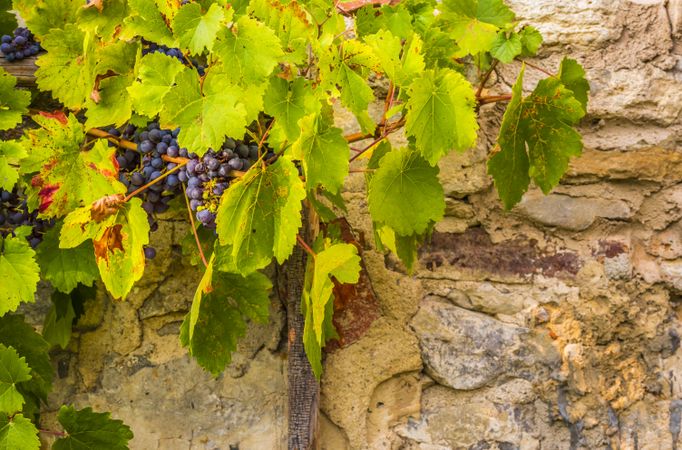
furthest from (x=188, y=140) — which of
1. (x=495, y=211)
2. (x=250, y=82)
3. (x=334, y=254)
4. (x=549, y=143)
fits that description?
(x=495, y=211)

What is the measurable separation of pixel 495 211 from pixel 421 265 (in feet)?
0.58

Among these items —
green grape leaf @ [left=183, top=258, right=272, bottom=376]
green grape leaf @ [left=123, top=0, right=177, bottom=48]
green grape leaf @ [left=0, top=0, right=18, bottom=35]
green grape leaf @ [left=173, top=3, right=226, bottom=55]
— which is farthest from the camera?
green grape leaf @ [left=0, top=0, right=18, bottom=35]

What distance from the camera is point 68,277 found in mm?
1190

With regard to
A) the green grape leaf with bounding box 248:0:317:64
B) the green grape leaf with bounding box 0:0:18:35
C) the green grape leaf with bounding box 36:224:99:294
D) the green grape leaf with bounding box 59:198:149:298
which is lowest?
the green grape leaf with bounding box 36:224:99:294

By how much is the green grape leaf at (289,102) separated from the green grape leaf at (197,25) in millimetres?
117

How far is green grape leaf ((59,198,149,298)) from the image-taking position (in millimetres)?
1079

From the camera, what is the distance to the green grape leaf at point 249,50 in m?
0.97

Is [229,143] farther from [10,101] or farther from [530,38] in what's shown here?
[530,38]

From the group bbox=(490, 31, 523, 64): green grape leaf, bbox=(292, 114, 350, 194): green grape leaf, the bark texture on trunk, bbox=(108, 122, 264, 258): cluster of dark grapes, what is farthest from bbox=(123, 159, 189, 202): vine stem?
bbox=(490, 31, 523, 64): green grape leaf

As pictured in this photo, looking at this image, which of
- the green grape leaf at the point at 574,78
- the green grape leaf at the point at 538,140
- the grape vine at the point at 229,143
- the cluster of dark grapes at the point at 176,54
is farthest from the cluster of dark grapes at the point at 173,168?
the green grape leaf at the point at 574,78

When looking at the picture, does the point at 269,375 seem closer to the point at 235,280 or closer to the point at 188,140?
the point at 235,280

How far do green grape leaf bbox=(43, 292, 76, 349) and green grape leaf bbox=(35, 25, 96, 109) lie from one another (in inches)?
15.2

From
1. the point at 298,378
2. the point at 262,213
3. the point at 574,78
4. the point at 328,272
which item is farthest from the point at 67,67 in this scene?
the point at 574,78

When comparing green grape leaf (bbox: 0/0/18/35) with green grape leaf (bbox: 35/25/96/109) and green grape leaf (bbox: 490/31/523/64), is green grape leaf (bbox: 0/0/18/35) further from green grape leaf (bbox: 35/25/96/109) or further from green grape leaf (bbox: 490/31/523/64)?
green grape leaf (bbox: 490/31/523/64)
